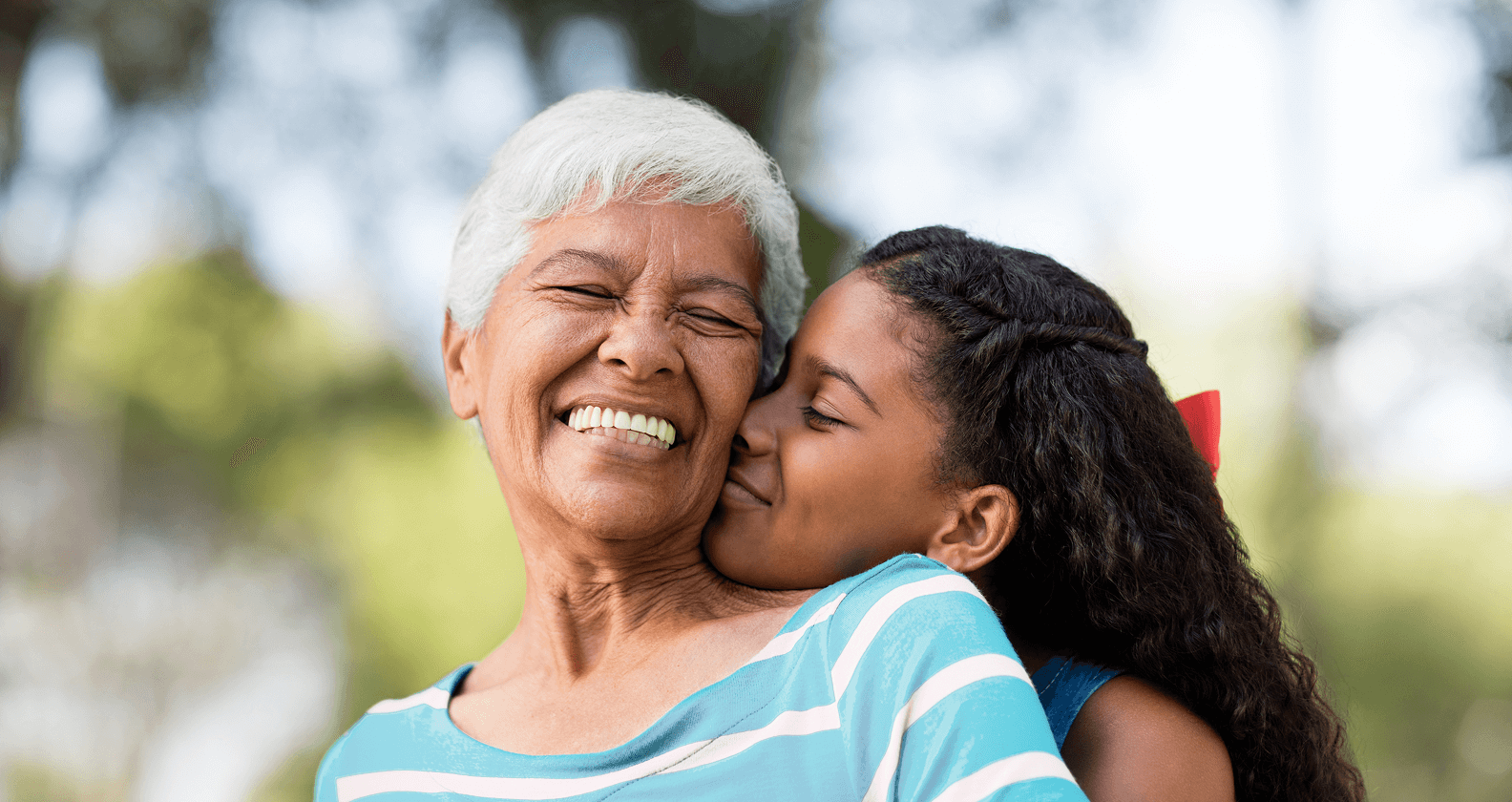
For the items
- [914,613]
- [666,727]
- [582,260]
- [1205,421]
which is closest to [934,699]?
[914,613]

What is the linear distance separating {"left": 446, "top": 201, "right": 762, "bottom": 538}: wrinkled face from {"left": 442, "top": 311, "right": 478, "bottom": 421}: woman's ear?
200 millimetres

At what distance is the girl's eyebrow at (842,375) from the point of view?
1.69m

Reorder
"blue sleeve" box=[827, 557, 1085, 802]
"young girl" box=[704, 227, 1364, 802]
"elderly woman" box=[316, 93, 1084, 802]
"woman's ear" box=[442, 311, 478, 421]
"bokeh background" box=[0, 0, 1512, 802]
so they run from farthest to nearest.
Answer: "bokeh background" box=[0, 0, 1512, 802] < "woman's ear" box=[442, 311, 478, 421] < "young girl" box=[704, 227, 1364, 802] < "elderly woman" box=[316, 93, 1084, 802] < "blue sleeve" box=[827, 557, 1085, 802]

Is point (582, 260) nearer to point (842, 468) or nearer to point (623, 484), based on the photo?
point (623, 484)

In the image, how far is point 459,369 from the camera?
199 centimetres

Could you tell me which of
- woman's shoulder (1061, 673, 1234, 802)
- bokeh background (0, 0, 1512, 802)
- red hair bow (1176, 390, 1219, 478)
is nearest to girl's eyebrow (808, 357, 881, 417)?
woman's shoulder (1061, 673, 1234, 802)

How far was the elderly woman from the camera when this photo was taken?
1.43 metres

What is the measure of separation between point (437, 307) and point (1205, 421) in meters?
5.37

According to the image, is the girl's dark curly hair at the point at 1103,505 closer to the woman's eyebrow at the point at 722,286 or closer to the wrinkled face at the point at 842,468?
the wrinkled face at the point at 842,468

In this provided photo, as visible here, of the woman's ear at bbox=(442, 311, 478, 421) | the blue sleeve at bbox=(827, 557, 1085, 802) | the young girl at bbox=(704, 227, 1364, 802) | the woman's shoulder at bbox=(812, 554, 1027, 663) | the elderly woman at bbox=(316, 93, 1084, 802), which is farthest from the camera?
the woman's ear at bbox=(442, 311, 478, 421)

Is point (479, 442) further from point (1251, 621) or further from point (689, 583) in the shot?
point (1251, 621)

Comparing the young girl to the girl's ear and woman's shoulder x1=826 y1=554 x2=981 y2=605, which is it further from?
woman's shoulder x1=826 y1=554 x2=981 y2=605

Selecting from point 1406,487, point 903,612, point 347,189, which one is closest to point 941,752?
point 903,612

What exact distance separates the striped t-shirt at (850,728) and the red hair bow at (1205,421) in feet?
2.75
